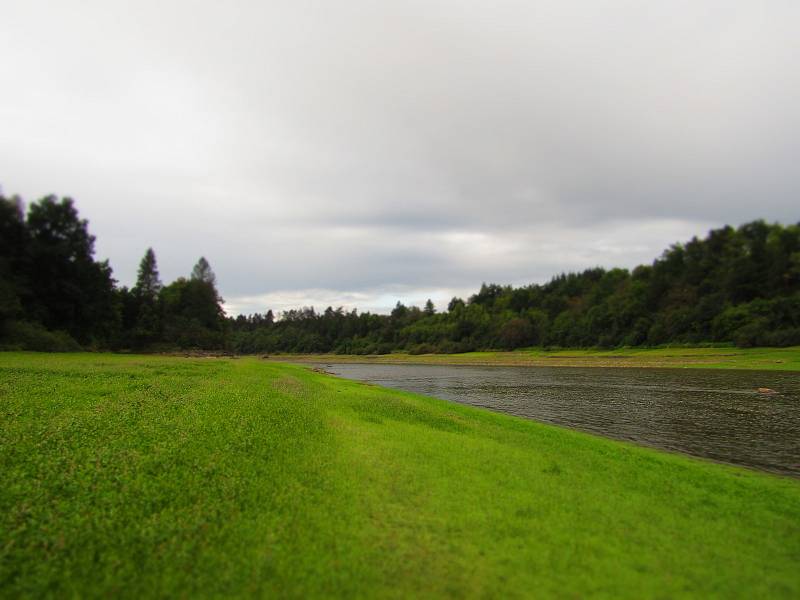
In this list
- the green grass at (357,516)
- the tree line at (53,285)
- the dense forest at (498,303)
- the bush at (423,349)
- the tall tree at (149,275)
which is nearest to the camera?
the green grass at (357,516)

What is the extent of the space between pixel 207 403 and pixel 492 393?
928 inches

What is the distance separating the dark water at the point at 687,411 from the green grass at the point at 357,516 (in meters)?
3.72

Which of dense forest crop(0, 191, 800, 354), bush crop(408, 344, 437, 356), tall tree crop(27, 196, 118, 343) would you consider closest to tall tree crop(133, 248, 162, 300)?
dense forest crop(0, 191, 800, 354)

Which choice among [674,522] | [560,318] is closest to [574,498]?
[674,522]

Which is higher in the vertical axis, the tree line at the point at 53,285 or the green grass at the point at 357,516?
the tree line at the point at 53,285

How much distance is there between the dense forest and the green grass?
40.1 meters

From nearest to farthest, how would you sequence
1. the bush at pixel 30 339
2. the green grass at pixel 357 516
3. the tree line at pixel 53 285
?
1. the green grass at pixel 357 516
2. the bush at pixel 30 339
3. the tree line at pixel 53 285

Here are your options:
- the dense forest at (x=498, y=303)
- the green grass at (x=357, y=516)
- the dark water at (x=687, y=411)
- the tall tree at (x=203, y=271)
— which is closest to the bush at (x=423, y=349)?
the dense forest at (x=498, y=303)

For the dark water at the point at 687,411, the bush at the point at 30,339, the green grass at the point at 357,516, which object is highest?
the bush at the point at 30,339

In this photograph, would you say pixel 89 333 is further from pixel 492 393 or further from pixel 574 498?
pixel 574 498

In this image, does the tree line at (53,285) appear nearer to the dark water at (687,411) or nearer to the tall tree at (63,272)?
the tall tree at (63,272)

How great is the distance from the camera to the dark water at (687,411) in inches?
592

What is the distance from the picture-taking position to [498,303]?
170125 mm

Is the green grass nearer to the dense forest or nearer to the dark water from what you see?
the dark water
